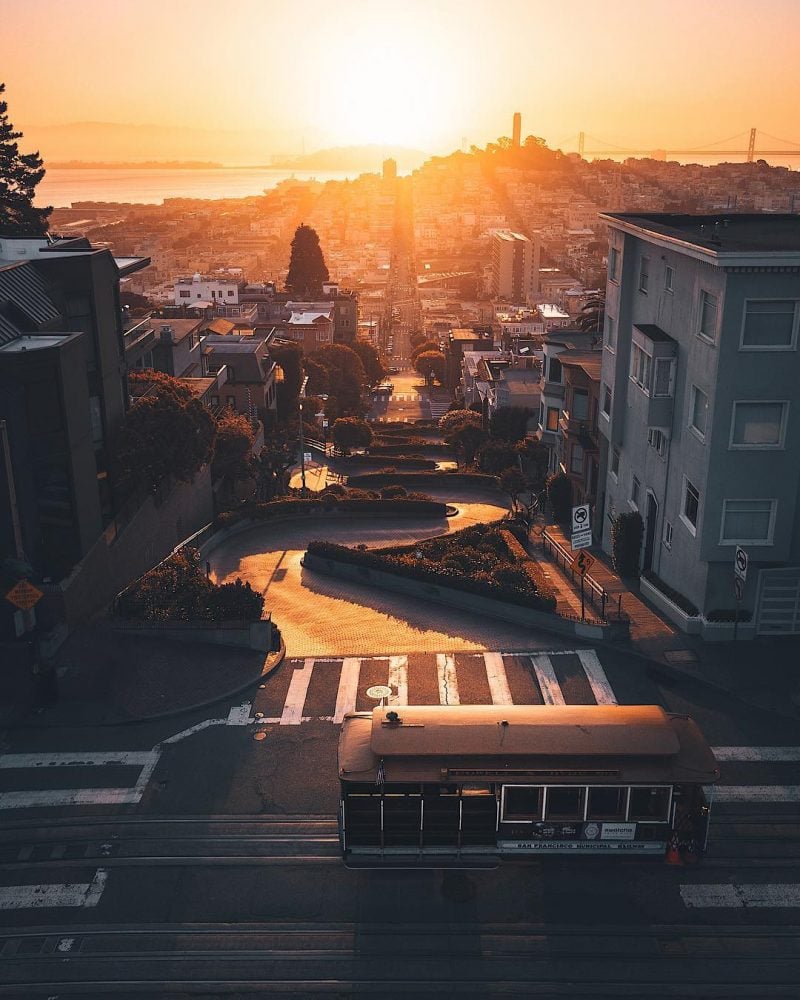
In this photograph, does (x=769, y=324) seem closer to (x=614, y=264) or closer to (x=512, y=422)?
(x=614, y=264)

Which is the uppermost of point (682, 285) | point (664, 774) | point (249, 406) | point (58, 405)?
point (682, 285)

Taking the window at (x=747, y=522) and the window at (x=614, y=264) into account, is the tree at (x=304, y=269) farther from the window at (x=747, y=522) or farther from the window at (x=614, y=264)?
the window at (x=747, y=522)

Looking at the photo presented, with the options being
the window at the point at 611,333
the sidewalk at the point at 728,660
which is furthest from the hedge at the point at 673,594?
the window at the point at 611,333

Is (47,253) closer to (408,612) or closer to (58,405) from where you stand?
(58,405)

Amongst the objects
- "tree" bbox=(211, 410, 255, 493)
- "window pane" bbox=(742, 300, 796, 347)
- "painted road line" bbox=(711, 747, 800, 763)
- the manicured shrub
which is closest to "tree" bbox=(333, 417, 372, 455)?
"tree" bbox=(211, 410, 255, 493)

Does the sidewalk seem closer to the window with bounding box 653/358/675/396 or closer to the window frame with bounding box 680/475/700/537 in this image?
the window frame with bounding box 680/475/700/537

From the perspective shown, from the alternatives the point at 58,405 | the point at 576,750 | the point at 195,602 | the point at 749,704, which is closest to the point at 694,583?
the point at 749,704
